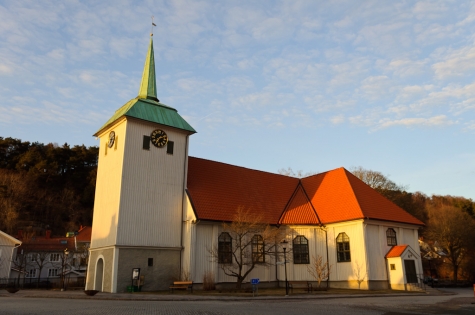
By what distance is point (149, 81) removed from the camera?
32.2 m

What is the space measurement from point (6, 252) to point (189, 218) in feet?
85.3

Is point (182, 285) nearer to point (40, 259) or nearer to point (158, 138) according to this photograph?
point (158, 138)

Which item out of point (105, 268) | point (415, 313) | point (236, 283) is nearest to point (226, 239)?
point (236, 283)

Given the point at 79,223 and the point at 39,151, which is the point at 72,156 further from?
the point at 79,223

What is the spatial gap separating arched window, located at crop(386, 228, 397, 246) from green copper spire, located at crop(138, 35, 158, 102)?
20.9 m

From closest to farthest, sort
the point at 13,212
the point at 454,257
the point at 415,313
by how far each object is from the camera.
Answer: the point at 415,313
the point at 454,257
the point at 13,212

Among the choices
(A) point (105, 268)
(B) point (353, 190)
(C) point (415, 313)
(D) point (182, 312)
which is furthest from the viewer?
(B) point (353, 190)

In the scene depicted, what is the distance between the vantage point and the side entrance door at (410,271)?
28922 millimetres

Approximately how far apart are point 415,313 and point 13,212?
2122 inches

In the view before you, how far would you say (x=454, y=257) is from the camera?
49594 mm

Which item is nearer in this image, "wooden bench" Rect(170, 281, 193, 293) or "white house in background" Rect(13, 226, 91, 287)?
"wooden bench" Rect(170, 281, 193, 293)

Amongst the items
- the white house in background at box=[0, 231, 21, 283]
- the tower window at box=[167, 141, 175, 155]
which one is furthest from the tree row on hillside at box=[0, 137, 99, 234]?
the tower window at box=[167, 141, 175, 155]

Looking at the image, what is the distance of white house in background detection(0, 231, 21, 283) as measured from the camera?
41875mm

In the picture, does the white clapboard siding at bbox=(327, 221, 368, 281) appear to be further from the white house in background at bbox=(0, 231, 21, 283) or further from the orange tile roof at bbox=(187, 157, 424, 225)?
the white house in background at bbox=(0, 231, 21, 283)
